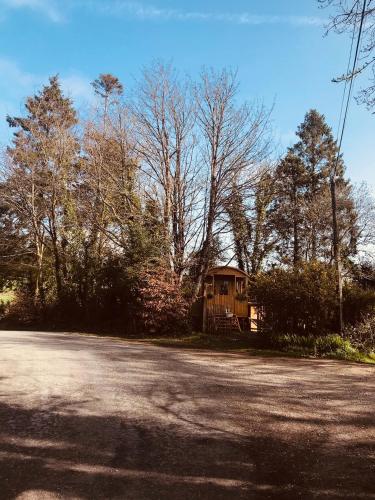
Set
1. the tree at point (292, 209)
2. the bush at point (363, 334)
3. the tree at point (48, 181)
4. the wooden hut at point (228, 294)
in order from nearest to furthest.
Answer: the bush at point (363, 334)
the wooden hut at point (228, 294)
the tree at point (48, 181)
the tree at point (292, 209)

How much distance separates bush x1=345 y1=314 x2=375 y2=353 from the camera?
42.7 ft

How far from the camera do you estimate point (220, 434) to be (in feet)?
17.3

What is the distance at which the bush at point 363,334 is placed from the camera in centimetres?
1300

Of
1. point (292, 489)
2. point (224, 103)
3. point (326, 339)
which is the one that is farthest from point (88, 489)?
point (224, 103)

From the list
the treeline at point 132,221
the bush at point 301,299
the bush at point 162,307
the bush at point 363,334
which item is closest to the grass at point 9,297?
the treeline at point 132,221

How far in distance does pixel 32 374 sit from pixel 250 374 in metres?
4.52

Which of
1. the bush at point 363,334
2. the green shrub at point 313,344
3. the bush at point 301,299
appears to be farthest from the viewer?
the bush at point 301,299

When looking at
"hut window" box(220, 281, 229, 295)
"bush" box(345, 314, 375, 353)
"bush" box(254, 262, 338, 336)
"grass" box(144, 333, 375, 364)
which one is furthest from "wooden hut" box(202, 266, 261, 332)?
"bush" box(345, 314, 375, 353)

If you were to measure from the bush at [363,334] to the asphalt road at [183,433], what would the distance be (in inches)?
149

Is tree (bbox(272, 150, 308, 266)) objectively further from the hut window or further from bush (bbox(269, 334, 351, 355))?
bush (bbox(269, 334, 351, 355))

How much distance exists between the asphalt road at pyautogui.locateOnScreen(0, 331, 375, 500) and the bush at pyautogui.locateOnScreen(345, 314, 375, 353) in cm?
378

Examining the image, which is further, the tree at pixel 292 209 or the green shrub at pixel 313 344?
the tree at pixel 292 209

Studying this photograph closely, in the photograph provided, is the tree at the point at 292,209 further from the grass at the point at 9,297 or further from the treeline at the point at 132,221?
the grass at the point at 9,297

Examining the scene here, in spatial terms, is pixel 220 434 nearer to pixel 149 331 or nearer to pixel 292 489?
pixel 292 489
